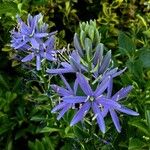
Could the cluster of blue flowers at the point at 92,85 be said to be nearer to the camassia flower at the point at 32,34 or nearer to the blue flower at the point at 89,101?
the blue flower at the point at 89,101

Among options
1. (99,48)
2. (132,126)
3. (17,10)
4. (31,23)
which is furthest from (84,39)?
(17,10)

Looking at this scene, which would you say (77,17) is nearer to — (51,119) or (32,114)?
(32,114)

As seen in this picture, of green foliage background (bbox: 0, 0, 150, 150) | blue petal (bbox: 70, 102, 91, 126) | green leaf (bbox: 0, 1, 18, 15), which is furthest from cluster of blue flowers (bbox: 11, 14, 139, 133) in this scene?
green leaf (bbox: 0, 1, 18, 15)

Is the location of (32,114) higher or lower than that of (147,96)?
lower

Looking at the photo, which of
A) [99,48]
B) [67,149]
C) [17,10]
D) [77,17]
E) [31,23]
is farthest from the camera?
[77,17]

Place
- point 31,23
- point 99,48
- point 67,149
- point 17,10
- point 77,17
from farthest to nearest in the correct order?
point 77,17
point 17,10
point 67,149
point 31,23
point 99,48

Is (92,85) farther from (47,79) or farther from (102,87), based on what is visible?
(47,79)
